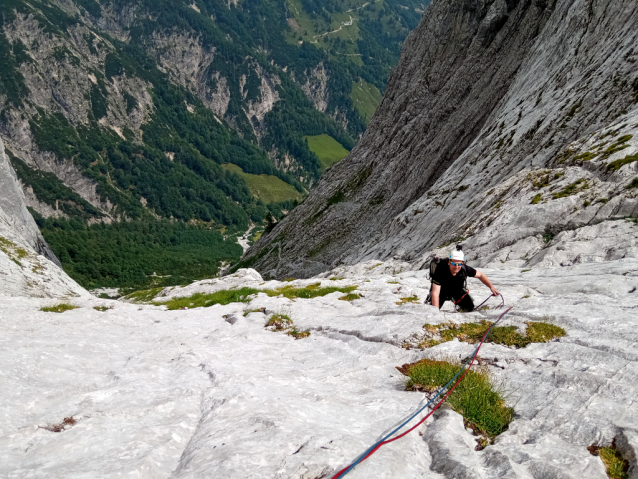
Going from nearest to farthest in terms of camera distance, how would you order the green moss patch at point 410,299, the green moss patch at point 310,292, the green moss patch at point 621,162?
the green moss patch at point 410,299 < the green moss patch at point 310,292 < the green moss patch at point 621,162

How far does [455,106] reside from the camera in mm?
A: 88688

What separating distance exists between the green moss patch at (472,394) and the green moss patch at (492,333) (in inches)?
95.0

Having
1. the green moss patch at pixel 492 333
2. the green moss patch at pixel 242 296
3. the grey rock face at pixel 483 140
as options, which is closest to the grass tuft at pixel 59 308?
the green moss patch at pixel 242 296

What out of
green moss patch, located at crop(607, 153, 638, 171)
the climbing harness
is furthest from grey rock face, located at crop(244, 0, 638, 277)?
the climbing harness

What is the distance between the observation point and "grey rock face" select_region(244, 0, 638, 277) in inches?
1288

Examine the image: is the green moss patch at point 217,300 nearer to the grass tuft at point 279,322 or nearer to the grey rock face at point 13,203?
the grass tuft at point 279,322

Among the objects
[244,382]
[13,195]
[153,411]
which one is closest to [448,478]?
[244,382]

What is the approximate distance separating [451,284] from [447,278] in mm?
382

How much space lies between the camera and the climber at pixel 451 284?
52.9ft

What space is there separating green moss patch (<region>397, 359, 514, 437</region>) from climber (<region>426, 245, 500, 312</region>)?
236 inches

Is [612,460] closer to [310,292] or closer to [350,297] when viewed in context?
[350,297]

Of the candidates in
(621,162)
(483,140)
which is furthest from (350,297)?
(483,140)

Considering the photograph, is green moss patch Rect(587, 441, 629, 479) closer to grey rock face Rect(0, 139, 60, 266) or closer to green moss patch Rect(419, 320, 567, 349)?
green moss patch Rect(419, 320, 567, 349)

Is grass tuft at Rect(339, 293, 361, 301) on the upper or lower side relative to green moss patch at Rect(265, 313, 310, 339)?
lower
